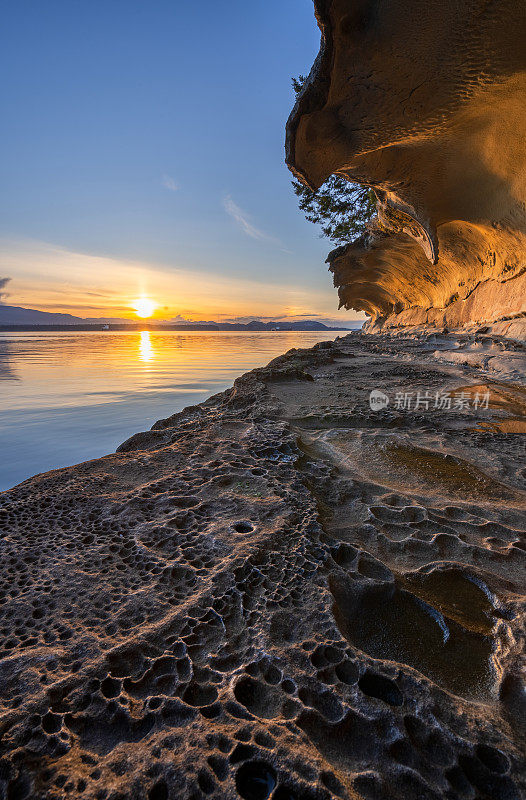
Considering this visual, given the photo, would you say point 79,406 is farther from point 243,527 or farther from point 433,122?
point 433,122

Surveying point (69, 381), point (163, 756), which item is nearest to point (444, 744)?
point (163, 756)

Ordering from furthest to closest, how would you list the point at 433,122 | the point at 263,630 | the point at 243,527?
the point at 433,122 → the point at 243,527 → the point at 263,630

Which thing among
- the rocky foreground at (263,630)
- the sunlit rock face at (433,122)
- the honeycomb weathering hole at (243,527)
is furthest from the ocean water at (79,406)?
the sunlit rock face at (433,122)

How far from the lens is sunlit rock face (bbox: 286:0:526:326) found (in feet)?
11.3

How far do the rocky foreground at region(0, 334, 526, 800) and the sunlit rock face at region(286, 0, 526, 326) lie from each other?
435cm

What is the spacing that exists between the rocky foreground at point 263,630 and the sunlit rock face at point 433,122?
4.35 metres

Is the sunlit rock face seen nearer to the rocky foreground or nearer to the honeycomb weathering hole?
the rocky foreground

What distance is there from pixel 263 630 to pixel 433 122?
20.1 ft

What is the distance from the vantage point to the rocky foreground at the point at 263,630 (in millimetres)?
637

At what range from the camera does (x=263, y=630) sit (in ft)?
2.94

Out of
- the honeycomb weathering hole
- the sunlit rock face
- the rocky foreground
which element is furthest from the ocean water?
the sunlit rock face

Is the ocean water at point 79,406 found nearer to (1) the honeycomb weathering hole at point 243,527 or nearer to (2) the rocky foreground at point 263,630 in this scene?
(2) the rocky foreground at point 263,630

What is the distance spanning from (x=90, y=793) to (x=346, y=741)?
473 mm

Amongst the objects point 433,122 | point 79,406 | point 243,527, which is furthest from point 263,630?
point 433,122
